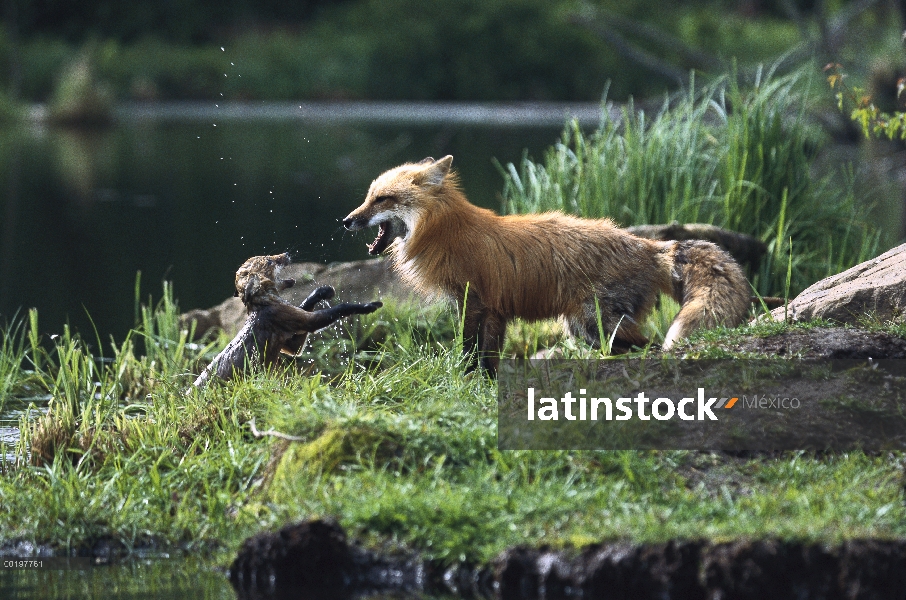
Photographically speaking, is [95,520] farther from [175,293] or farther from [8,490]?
[175,293]

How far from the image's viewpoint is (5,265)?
48.7 ft

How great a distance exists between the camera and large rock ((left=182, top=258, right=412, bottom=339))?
31.2 ft

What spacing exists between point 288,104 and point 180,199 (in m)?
23.9

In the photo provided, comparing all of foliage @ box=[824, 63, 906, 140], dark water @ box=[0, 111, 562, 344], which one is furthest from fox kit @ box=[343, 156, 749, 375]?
dark water @ box=[0, 111, 562, 344]

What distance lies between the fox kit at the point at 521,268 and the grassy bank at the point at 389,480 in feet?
1.72

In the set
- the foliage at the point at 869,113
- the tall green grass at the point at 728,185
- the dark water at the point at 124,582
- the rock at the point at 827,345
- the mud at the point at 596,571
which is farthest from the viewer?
the tall green grass at the point at 728,185

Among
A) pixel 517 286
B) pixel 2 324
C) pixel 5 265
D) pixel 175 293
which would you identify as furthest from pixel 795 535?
pixel 5 265

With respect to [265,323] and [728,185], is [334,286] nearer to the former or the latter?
[265,323]

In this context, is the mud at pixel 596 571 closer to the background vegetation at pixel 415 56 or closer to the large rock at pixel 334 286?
the large rock at pixel 334 286

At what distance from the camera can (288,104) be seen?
149ft

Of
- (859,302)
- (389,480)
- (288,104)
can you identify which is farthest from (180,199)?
(288,104)

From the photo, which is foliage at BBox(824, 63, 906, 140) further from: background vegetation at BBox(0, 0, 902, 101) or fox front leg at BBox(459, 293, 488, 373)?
background vegetation at BBox(0, 0, 902, 101)

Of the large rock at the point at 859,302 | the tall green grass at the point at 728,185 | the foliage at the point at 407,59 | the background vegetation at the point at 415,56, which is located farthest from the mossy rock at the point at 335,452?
the foliage at the point at 407,59

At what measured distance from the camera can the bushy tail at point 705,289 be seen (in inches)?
278
